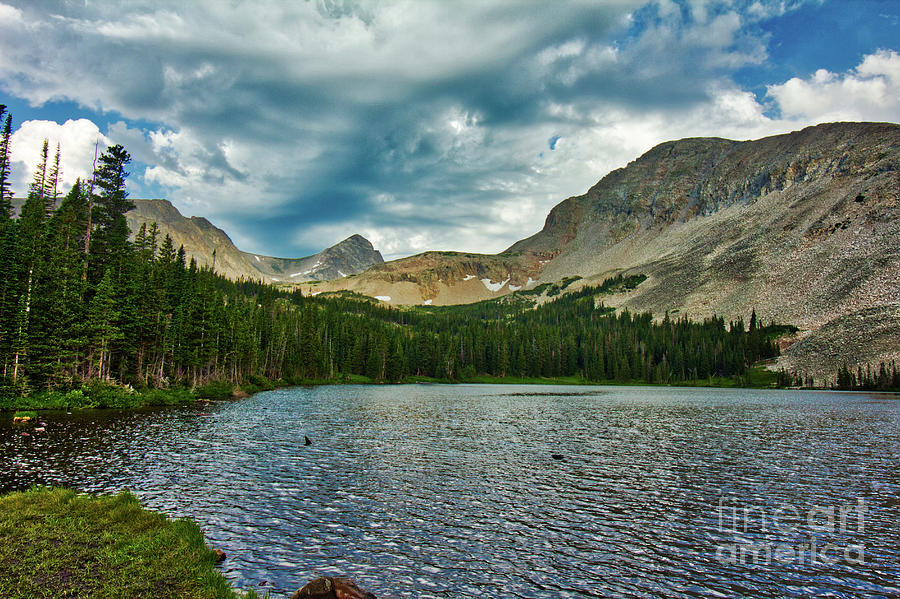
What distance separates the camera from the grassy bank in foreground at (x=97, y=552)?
41.3ft

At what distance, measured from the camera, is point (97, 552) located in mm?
14766

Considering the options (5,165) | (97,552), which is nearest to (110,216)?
(5,165)

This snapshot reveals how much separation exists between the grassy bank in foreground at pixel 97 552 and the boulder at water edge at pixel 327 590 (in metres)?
1.69

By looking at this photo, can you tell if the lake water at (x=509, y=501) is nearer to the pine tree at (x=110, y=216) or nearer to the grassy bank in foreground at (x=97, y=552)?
the grassy bank in foreground at (x=97, y=552)

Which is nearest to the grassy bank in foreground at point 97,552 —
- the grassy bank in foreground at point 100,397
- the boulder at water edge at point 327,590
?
the boulder at water edge at point 327,590

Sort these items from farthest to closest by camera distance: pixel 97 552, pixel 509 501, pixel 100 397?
1. pixel 100 397
2. pixel 509 501
3. pixel 97 552

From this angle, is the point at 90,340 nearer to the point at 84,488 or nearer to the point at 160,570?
the point at 84,488

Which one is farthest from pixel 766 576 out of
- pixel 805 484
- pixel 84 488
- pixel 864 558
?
pixel 84 488

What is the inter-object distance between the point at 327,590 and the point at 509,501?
50.0 ft

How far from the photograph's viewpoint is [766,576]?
667 inches

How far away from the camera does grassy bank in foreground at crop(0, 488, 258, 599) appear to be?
12586mm

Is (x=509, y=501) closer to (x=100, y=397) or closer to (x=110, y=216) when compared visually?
(x=100, y=397)

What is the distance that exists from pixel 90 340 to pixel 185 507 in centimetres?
5137

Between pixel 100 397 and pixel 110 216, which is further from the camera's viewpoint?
pixel 110 216
